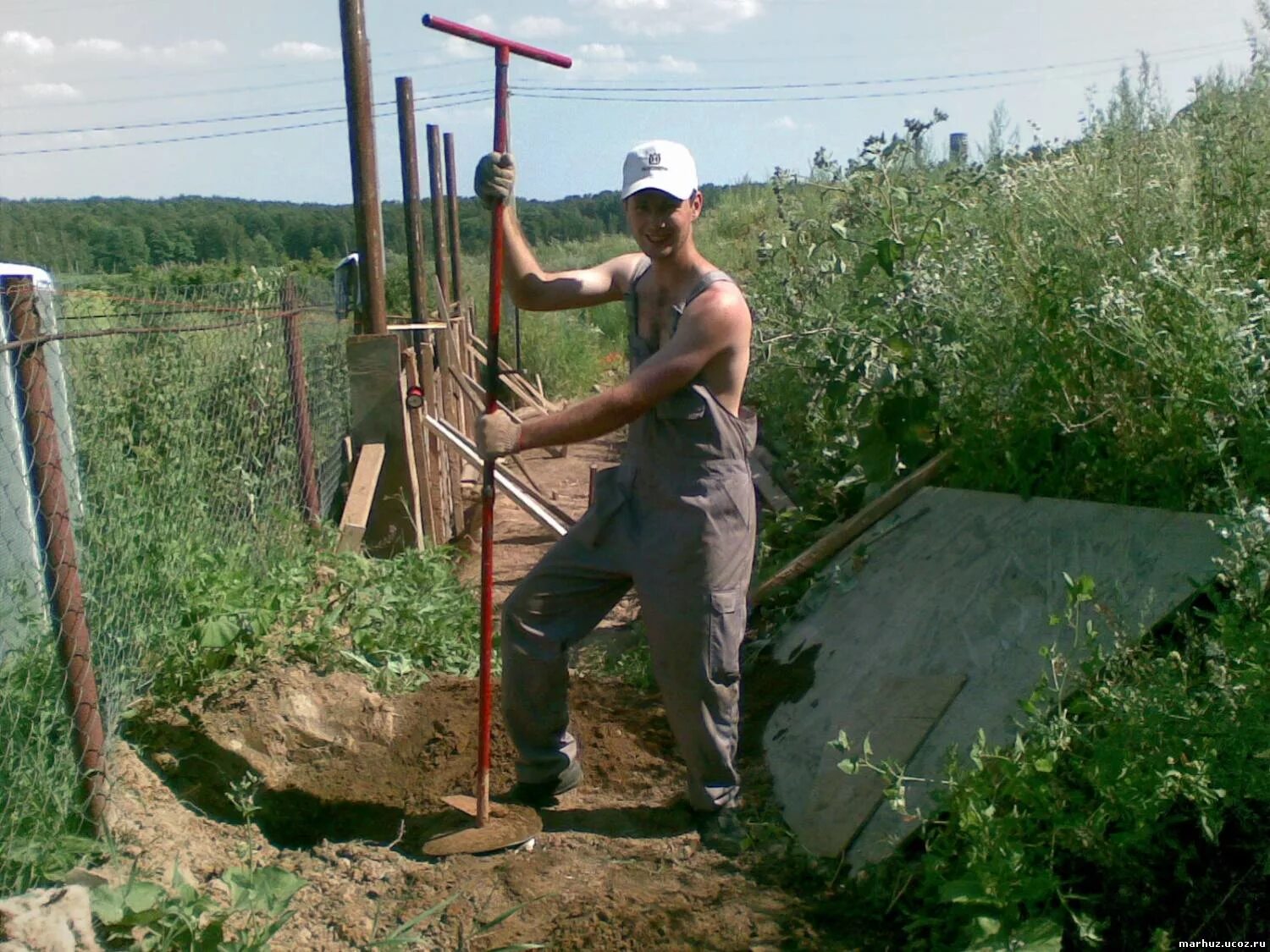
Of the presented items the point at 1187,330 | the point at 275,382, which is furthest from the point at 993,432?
the point at 275,382

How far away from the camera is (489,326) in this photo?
4105 millimetres

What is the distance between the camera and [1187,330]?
150 inches

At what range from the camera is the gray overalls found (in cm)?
379

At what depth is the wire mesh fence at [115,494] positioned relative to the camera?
346cm

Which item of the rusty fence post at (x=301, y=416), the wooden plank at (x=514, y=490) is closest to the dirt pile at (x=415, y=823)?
the wooden plank at (x=514, y=490)

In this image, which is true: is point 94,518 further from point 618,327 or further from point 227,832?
point 618,327

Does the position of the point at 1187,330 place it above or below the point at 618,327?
above

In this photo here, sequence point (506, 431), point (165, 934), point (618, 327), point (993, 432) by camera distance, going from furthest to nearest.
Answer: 1. point (618, 327)
2. point (993, 432)
3. point (506, 431)
4. point (165, 934)

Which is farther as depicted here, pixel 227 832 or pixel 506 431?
pixel 227 832

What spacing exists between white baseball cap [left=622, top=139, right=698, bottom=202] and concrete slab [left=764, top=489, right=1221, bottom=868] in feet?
5.54

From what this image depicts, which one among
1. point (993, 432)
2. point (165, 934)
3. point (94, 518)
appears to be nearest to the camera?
point (165, 934)

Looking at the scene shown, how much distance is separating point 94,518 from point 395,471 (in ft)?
10.6

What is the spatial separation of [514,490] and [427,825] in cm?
305

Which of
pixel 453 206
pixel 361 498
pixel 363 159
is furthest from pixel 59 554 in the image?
pixel 453 206
